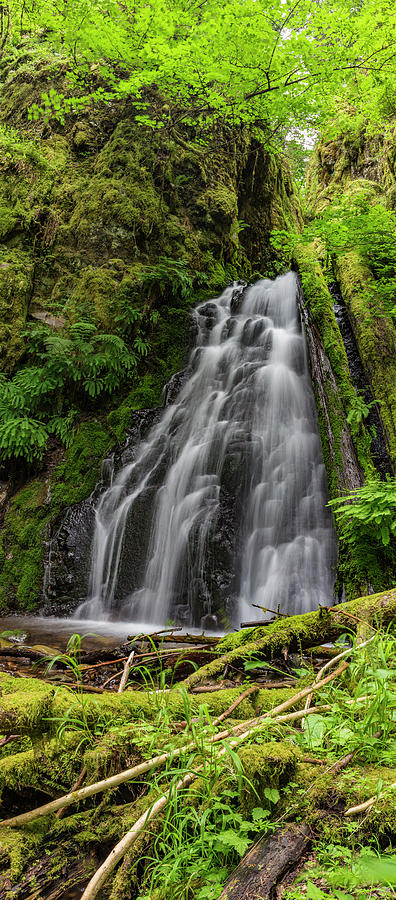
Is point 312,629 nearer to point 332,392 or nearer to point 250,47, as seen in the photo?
point 332,392

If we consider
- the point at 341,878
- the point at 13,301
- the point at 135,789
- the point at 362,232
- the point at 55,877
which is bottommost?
the point at 55,877

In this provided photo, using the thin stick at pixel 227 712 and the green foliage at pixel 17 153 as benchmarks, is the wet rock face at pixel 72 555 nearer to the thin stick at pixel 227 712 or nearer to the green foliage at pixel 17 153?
the thin stick at pixel 227 712

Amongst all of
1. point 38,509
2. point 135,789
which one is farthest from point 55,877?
point 38,509

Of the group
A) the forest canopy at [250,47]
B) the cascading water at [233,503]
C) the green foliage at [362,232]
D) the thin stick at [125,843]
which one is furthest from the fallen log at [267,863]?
the forest canopy at [250,47]

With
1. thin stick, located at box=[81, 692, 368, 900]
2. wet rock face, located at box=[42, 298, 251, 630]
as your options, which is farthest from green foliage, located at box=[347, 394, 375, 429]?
thin stick, located at box=[81, 692, 368, 900]

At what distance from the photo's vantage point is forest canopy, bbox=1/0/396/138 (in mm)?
7414

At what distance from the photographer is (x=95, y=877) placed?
113 cm

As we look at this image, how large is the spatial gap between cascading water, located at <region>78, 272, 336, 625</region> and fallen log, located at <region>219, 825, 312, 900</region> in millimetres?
4420

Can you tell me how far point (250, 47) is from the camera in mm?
7641

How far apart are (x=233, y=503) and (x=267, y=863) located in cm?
545

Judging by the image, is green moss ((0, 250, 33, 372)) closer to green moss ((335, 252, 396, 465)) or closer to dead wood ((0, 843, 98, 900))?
green moss ((335, 252, 396, 465))

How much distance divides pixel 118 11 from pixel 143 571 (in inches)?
386

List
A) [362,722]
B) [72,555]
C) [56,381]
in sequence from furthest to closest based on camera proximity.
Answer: [56,381]
[72,555]
[362,722]

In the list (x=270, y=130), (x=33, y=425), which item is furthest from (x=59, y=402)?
(x=270, y=130)
